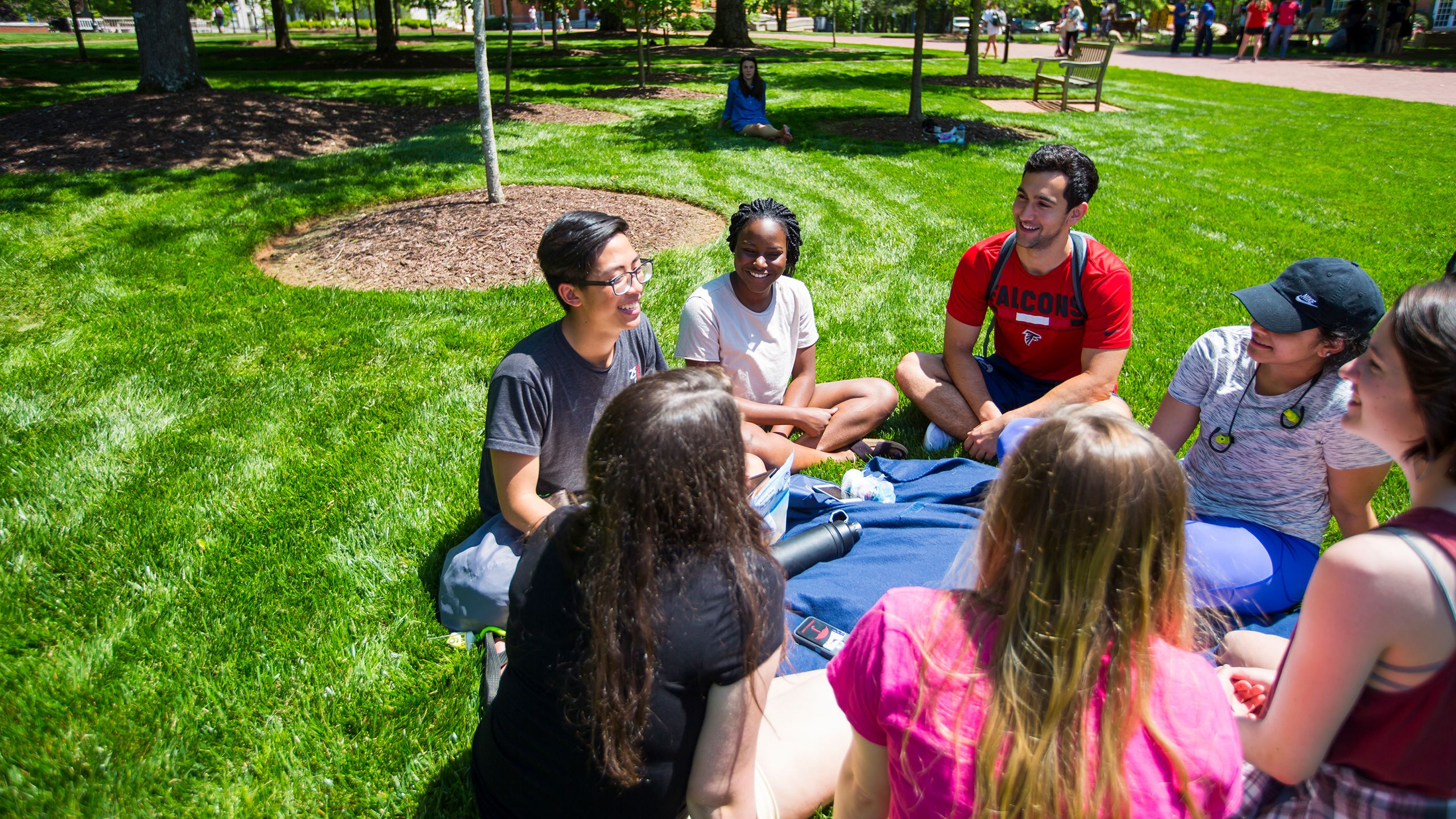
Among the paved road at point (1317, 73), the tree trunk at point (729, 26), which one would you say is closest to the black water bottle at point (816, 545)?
the paved road at point (1317, 73)

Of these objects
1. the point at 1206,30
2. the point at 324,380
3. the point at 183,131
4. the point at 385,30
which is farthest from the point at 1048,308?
the point at 1206,30

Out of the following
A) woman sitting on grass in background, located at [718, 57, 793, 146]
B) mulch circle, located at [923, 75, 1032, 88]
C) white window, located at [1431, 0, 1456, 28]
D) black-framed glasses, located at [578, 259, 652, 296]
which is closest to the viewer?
black-framed glasses, located at [578, 259, 652, 296]

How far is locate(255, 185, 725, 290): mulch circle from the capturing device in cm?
668

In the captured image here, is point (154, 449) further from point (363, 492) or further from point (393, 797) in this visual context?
point (393, 797)

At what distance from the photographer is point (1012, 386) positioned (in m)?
4.57

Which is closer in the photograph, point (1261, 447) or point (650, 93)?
point (1261, 447)

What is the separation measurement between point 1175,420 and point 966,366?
4.08 feet

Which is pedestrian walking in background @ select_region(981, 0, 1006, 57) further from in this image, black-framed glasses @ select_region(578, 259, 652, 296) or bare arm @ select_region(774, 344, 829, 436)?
black-framed glasses @ select_region(578, 259, 652, 296)

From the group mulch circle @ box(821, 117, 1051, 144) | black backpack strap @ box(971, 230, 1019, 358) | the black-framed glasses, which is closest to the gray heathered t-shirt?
black backpack strap @ box(971, 230, 1019, 358)

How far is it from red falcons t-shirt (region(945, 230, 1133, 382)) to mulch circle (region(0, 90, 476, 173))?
361 inches

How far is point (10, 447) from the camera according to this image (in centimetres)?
414

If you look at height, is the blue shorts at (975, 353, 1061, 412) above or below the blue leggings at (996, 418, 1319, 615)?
above

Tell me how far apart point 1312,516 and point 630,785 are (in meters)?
2.82

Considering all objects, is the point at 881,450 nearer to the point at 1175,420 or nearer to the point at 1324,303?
the point at 1175,420
